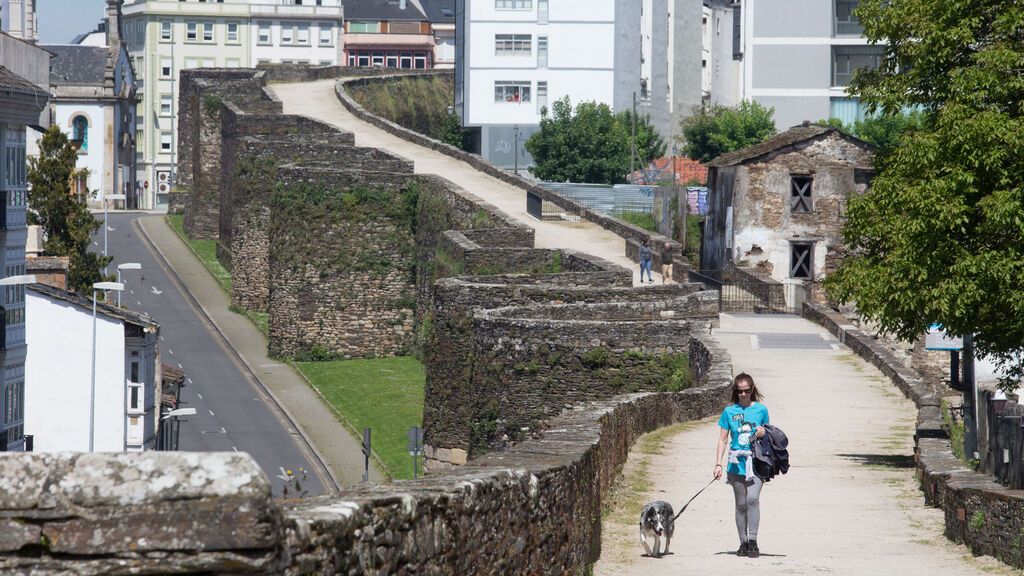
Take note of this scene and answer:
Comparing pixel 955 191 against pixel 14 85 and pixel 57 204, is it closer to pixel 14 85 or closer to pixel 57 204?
pixel 14 85

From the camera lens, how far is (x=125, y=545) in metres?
6.07

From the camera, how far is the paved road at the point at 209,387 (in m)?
48.7

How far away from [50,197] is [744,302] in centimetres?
2898

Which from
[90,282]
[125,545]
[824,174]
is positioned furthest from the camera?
[90,282]

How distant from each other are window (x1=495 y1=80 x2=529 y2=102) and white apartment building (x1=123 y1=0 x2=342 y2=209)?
204 feet

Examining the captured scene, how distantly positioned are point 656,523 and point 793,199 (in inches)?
1774

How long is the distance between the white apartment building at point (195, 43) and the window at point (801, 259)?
101 meters

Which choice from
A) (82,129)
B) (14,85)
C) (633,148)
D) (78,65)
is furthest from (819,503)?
(78,65)

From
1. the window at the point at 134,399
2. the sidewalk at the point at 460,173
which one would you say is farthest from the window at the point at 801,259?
the window at the point at 134,399

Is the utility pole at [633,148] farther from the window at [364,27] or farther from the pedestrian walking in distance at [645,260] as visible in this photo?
the window at [364,27]

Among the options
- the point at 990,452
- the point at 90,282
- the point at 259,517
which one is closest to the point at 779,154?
the point at 90,282

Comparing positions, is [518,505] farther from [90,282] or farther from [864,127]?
Answer: [864,127]

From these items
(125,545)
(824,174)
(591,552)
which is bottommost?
A: (591,552)

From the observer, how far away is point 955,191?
20.6 metres
